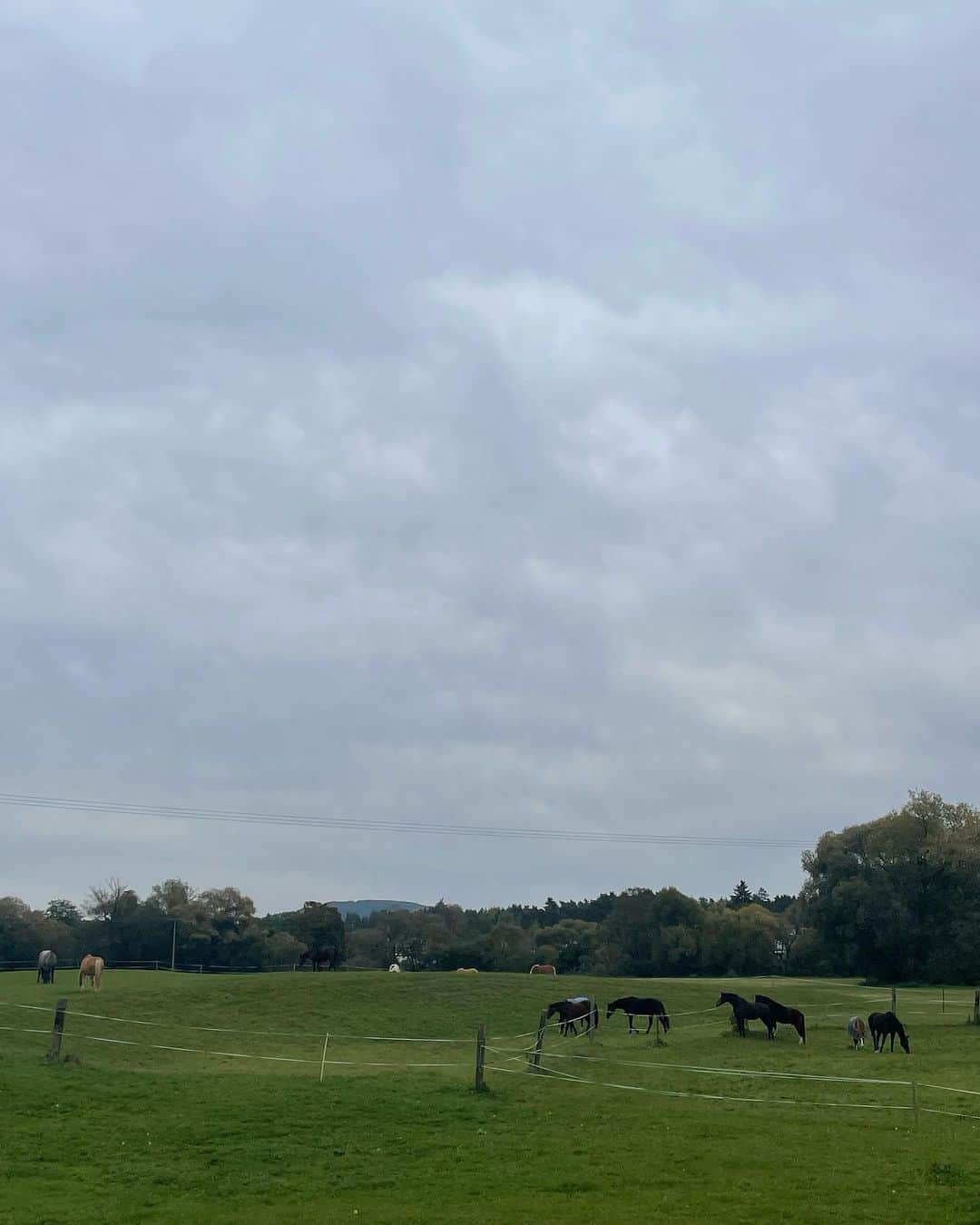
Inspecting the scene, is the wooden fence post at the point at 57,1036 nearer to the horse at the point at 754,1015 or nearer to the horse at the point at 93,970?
the horse at the point at 93,970

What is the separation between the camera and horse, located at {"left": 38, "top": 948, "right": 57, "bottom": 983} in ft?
155

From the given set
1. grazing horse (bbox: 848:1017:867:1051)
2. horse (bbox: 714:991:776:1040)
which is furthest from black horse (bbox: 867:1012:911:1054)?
horse (bbox: 714:991:776:1040)

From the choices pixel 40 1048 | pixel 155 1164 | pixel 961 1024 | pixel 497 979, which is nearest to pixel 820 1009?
pixel 961 1024

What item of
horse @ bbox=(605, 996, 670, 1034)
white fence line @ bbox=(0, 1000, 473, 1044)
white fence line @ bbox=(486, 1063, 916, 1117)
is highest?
horse @ bbox=(605, 996, 670, 1034)

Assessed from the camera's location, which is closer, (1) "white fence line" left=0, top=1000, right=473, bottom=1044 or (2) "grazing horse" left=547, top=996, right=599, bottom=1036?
(1) "white fence line" left=0, top=1000, right=473, bottom=1044

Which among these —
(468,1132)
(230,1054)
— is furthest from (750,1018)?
(468,1132)

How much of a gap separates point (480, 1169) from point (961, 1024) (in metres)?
26.2

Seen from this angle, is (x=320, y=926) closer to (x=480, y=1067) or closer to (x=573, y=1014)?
(x=573, y=1014)

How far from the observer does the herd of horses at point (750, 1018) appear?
105 ft

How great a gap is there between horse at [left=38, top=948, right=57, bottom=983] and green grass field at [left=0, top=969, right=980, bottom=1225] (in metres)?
13.1

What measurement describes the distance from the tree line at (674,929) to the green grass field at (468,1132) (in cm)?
3102

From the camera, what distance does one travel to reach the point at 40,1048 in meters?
28.1

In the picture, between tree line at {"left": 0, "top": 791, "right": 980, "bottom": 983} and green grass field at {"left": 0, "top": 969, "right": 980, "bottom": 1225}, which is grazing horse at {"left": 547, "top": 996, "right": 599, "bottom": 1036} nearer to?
green grass field at {"left": 0, "top": 969, "right": 980, "bottom": 1225}

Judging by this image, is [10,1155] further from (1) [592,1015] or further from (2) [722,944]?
(2) [722,944]
